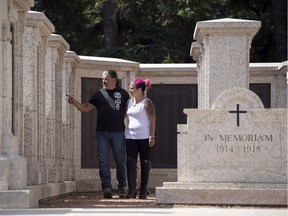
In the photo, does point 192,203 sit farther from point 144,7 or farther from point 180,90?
point 144,7

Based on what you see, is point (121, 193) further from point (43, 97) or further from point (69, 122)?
point (69, 122)

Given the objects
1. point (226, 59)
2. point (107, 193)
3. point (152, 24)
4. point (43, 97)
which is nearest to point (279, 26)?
point (152, 24)

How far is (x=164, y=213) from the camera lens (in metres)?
11.5

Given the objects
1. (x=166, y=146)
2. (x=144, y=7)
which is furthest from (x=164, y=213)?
(x=144, y=7)

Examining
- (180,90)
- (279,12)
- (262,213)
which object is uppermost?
(279,12)

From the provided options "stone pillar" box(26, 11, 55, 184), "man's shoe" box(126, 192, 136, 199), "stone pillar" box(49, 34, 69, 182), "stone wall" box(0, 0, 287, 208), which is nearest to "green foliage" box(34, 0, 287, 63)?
"stone wall" box(0, 0, 287, 208)

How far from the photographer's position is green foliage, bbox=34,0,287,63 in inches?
1203

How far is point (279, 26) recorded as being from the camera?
31.4 meters

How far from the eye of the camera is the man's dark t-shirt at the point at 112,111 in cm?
1532

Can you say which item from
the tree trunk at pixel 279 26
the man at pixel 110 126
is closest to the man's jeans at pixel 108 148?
the man at pixel 110 126

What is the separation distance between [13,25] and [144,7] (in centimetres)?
1788

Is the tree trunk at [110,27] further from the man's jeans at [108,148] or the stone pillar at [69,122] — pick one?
the man's jeans at [108,148]

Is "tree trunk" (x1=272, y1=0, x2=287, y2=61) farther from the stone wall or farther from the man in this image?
the man

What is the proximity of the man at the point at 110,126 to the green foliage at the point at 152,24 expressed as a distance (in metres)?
14.5
